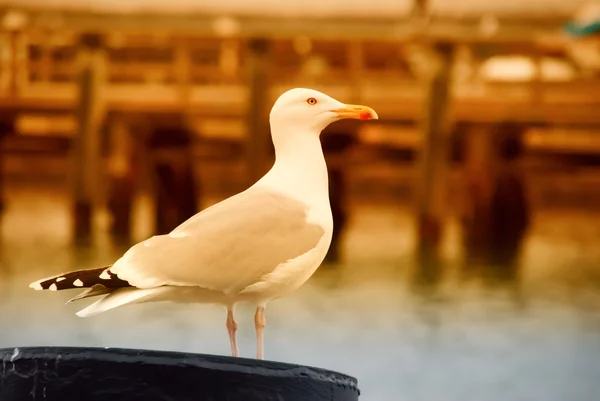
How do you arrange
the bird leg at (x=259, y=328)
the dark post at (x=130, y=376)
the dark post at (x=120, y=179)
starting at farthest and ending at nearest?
the dark post at (x=120, y=179), the bird leg at (x=259, y=328), the dark post at (x=130, y=376)

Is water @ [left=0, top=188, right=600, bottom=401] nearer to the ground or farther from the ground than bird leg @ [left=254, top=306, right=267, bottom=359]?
nearer to the ground

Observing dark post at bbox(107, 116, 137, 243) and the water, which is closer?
the water

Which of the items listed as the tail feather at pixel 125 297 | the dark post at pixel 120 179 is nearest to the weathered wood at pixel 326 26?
the dark post at pixel 120 179

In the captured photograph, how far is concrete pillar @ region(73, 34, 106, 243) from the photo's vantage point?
741 centimetres

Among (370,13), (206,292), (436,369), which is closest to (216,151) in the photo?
(370,13)

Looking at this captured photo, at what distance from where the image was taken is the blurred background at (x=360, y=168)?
622cm

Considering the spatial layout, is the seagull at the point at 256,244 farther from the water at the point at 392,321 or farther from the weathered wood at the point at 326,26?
the weathered wood at the point at 326,26

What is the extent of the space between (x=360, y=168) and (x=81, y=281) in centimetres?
734

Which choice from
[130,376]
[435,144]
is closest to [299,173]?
[130,376]

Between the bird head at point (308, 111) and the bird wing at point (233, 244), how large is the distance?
113 millimetres

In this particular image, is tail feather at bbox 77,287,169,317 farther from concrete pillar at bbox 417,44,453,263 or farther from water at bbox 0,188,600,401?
concrete pillar at bbox 417,44,453,263

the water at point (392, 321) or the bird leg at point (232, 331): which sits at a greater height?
the bird leg at point (232, 331)

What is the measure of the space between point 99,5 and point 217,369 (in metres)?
5.94

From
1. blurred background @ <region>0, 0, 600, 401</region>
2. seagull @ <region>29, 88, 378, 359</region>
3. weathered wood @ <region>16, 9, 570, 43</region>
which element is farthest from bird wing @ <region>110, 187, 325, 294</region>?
weathered wood @ <region>16, 9, 570, 43</region>
